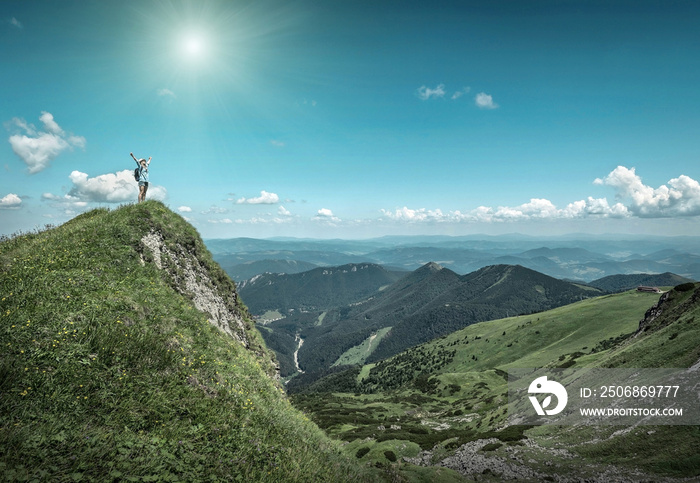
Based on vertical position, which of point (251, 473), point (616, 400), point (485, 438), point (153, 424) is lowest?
point (485, 438)

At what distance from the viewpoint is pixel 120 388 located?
859cm

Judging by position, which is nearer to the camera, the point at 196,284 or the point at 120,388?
the point at 120,388

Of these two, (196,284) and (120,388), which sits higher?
(196,284)

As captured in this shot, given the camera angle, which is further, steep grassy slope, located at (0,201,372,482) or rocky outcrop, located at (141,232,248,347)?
rocky outcrop, located at (141,232,248,347)

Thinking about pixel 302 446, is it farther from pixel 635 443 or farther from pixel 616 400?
pixel 616 400

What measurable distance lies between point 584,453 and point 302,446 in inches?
1397

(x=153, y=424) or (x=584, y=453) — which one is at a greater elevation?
(x=153, y=424)

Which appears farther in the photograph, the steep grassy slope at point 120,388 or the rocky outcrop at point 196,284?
the rocky outcrop at point 196,284

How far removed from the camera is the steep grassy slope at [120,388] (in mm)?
6211

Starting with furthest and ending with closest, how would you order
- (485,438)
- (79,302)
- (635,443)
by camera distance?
1. (485,438)
2. (635,443)
3. (79,302)

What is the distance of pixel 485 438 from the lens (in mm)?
44719

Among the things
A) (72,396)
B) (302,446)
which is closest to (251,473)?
(302,446)

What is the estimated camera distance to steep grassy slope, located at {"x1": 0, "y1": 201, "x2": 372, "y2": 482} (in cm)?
621

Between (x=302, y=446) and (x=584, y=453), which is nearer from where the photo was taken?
(x=302, y=446)
